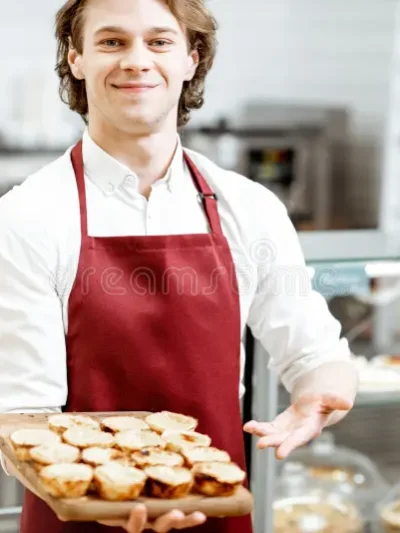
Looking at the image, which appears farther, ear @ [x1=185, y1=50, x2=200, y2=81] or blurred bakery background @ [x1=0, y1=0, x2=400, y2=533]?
blurred bakery background @ [x1=0, y1=0, x2=400, y2=533]

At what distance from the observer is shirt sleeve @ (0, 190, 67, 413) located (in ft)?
5.74

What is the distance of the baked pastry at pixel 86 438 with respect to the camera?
5.22 feet

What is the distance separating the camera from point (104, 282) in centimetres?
181

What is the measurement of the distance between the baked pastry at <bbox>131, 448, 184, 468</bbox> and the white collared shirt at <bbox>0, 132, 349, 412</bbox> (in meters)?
0.26

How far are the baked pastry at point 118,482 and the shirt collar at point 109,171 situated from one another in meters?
0.61

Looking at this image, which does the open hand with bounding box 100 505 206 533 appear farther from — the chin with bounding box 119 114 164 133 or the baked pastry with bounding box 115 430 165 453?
the chin with bounding box 119 114 164 133

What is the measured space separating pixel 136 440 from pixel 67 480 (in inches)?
7.4

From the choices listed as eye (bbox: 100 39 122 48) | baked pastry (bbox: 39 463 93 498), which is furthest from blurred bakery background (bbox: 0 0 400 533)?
baked pastry (bbox: 39 463 93 498)

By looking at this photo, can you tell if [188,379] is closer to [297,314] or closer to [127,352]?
[127,352]

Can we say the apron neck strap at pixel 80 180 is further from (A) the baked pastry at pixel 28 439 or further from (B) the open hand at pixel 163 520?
(B) the open hand at pixel 163 520

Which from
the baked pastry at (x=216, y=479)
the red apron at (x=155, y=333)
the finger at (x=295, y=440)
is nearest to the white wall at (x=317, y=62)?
the red apron at (x=155, y=333)

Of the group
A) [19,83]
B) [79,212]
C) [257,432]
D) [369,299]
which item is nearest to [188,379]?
Answer: [257,432]

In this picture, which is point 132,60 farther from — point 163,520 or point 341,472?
point 341,472

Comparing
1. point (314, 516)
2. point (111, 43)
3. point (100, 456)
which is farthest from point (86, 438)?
point (314, 516)
